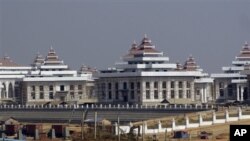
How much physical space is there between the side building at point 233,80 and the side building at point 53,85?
1427cm

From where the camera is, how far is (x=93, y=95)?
395 feet

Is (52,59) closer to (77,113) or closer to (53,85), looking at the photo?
(53,85)

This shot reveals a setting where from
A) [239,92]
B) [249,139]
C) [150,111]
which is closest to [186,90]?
[239,92]

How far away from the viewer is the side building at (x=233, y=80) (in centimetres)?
11325

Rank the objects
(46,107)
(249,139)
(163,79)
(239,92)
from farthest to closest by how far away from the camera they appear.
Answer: (239,92)
(163,79)
(46,107)
(249,139)

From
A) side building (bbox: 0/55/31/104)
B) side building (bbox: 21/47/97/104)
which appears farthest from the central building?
side building (bbox: 0/55/31/104)

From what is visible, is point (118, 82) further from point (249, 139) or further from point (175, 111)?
point (249, 139)

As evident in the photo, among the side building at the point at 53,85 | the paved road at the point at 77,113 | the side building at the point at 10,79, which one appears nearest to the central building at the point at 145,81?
the side building at the point at 53,85

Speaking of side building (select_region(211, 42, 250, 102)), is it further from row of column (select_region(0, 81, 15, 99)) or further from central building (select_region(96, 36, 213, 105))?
row of column (select_region(0, 81, 15, 99))

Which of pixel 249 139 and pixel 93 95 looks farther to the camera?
pixel 93 95

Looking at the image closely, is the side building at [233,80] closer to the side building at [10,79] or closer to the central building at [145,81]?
the central building at [145,81]

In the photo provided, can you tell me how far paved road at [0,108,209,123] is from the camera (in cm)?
8150

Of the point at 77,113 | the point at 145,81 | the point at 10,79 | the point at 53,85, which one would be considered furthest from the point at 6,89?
the point at 77,113

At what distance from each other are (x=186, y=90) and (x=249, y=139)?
86319mm
